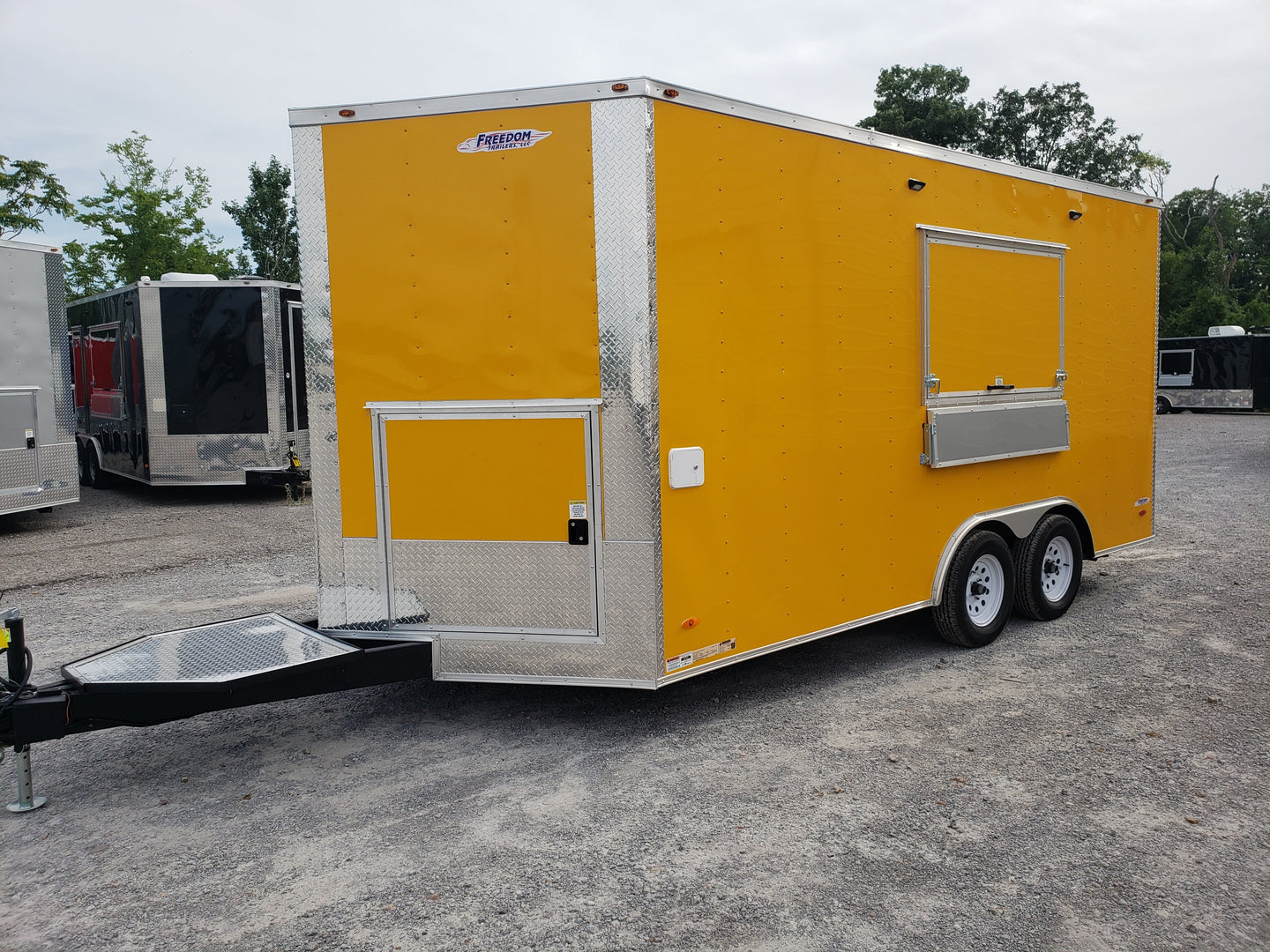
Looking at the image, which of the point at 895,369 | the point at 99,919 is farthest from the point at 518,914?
the point at 895,369

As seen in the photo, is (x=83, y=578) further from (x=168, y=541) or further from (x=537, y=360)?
(x=537, y=360)

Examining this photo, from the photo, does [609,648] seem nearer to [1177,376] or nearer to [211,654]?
[211,654]

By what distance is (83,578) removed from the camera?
912cm

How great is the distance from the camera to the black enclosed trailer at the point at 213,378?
42.3ft

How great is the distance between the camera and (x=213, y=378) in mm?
12867

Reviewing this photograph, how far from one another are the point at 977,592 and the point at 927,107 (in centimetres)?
4016

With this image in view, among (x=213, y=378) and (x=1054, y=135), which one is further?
(x=1054, y=135)

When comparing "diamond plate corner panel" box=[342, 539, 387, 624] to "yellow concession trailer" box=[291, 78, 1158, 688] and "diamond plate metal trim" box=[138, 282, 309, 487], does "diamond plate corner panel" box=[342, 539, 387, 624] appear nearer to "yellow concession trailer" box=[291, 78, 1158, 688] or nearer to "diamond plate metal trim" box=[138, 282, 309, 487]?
"yellow concession trailer" box=[291, 78, 1158, 688]

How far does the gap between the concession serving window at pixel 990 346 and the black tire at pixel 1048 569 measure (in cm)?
62

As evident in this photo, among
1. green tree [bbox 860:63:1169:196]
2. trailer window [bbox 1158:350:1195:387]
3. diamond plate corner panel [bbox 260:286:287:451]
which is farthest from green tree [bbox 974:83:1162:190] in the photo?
diamond plate corner panel [bbox 260:286:287:451]

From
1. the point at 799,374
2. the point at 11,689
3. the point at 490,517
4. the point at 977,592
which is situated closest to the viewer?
the point at 11,689

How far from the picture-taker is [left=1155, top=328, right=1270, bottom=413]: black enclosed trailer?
28031 millimetres

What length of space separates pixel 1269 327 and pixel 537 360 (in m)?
42.2

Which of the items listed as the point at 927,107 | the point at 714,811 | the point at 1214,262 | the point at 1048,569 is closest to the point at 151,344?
the point at 1048,569
